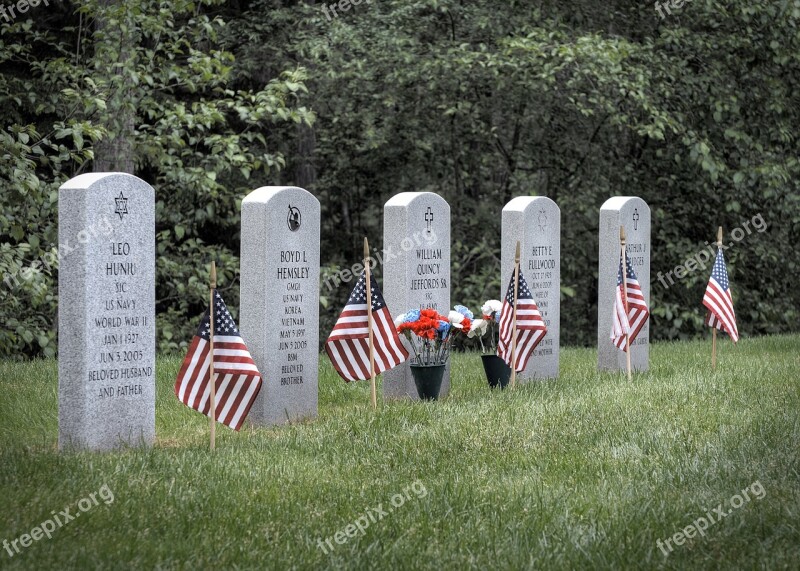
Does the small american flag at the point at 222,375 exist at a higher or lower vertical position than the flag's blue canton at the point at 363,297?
lower

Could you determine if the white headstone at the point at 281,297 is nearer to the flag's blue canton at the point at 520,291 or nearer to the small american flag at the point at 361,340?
the small american flag at the point at 361,340

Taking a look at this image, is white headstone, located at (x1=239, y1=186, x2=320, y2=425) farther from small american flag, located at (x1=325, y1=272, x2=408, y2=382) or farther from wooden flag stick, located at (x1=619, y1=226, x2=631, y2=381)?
wooden flag stick, located at (x1=619, y1=226, x2=631, y2=381)

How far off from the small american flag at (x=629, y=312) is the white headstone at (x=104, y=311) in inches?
222

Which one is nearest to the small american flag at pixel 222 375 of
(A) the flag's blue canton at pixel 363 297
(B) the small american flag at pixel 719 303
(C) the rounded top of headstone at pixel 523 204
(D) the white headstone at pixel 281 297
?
(D) the white headstone at pixel 281 297

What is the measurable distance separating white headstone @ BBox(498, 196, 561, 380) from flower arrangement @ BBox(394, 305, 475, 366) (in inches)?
46.0

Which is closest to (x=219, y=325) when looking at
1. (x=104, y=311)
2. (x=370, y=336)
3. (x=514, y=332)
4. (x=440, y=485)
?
(x=104, y=311)

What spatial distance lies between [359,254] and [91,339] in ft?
46.4

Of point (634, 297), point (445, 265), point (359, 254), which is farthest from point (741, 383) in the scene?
point (359, 254)

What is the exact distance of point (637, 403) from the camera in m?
9.93

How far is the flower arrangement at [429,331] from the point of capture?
34.9 feet

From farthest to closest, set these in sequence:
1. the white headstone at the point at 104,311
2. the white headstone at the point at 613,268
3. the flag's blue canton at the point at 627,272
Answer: the white headstone at the point at 613,268
the flag's blue canton at the point at 627,272
the white headstone at the point at 104,311

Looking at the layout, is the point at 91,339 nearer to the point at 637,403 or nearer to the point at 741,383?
the point at 637,403

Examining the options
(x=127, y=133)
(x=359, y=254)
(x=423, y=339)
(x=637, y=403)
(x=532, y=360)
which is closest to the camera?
(x=637, y=403)

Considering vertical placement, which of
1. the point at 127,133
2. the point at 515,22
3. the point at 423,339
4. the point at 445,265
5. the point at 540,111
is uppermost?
the point at 515,22
